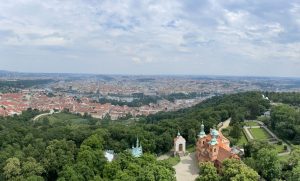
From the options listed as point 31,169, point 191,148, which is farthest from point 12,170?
point 191,148

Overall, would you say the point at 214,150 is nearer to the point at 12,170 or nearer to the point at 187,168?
the point at 187,168

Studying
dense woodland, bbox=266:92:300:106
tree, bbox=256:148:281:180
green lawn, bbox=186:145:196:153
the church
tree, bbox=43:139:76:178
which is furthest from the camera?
dense woodland, bbox=266:92:300:106

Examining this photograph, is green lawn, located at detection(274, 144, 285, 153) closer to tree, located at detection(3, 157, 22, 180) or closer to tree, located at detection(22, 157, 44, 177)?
tree, located at detection(22, 157, 44, 177)

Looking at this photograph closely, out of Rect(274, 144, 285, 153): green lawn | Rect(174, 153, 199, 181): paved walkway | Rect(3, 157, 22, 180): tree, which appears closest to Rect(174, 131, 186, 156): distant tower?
Rect(174, 153, 199, 181): paved walkway

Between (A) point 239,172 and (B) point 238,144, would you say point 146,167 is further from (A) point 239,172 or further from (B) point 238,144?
(B) point 238,144

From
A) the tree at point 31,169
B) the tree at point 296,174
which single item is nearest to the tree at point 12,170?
the tree at point 31,169

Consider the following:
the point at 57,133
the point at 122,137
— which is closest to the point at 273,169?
the point at 122,137
